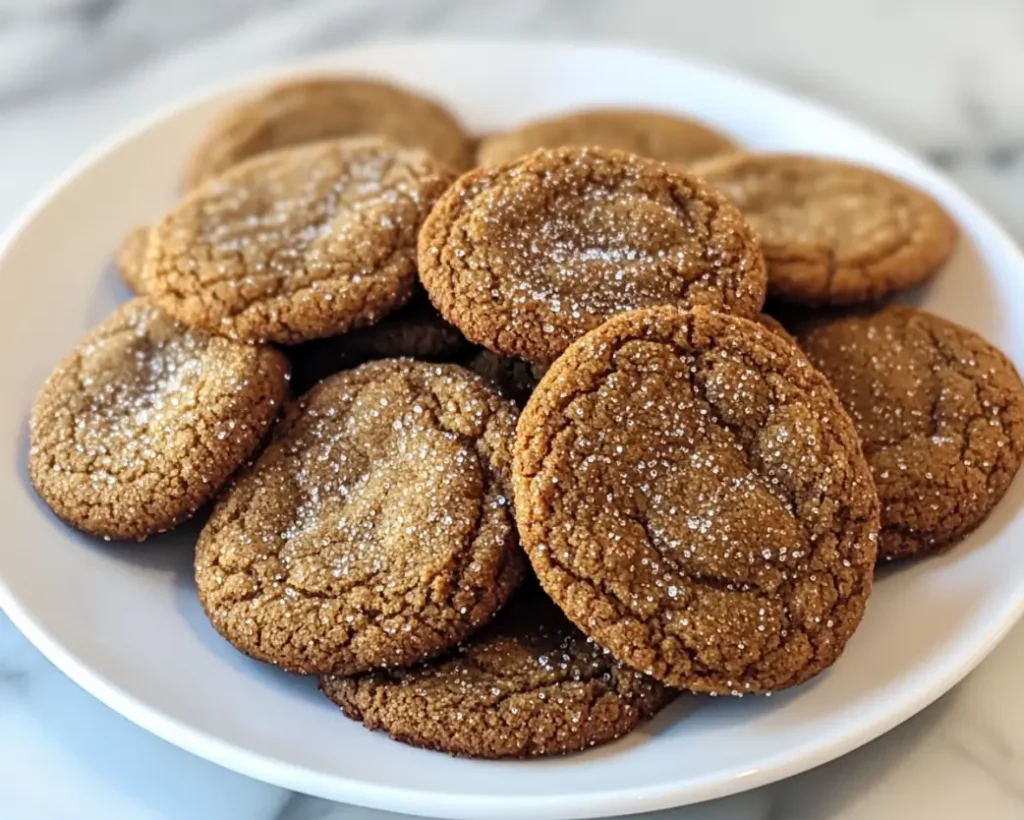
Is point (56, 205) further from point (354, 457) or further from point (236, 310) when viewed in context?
point (354, 457)

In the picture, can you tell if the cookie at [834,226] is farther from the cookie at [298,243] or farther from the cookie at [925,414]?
the cookie at [298,243]

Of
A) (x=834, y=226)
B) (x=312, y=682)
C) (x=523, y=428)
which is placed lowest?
(x=312, y=682)

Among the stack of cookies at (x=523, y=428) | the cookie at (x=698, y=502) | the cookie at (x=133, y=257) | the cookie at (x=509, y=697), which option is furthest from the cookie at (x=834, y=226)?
the cookie at (x=133, y=257)

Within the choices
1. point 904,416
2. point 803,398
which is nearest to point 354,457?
point 803,398

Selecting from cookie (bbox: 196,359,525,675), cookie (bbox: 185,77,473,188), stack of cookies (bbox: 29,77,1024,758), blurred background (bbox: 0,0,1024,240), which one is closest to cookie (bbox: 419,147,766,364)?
stack of cookies (bbox: 29,77,1024,758)

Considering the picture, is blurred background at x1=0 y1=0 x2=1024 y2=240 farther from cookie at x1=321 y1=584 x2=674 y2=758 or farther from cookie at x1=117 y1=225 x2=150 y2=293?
cookie at x1=321 y1=584 x2=674 y2=758

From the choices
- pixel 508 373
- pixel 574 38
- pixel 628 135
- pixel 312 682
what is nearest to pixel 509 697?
pixel 312 682

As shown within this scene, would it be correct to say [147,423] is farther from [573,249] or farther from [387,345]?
[573,249]
